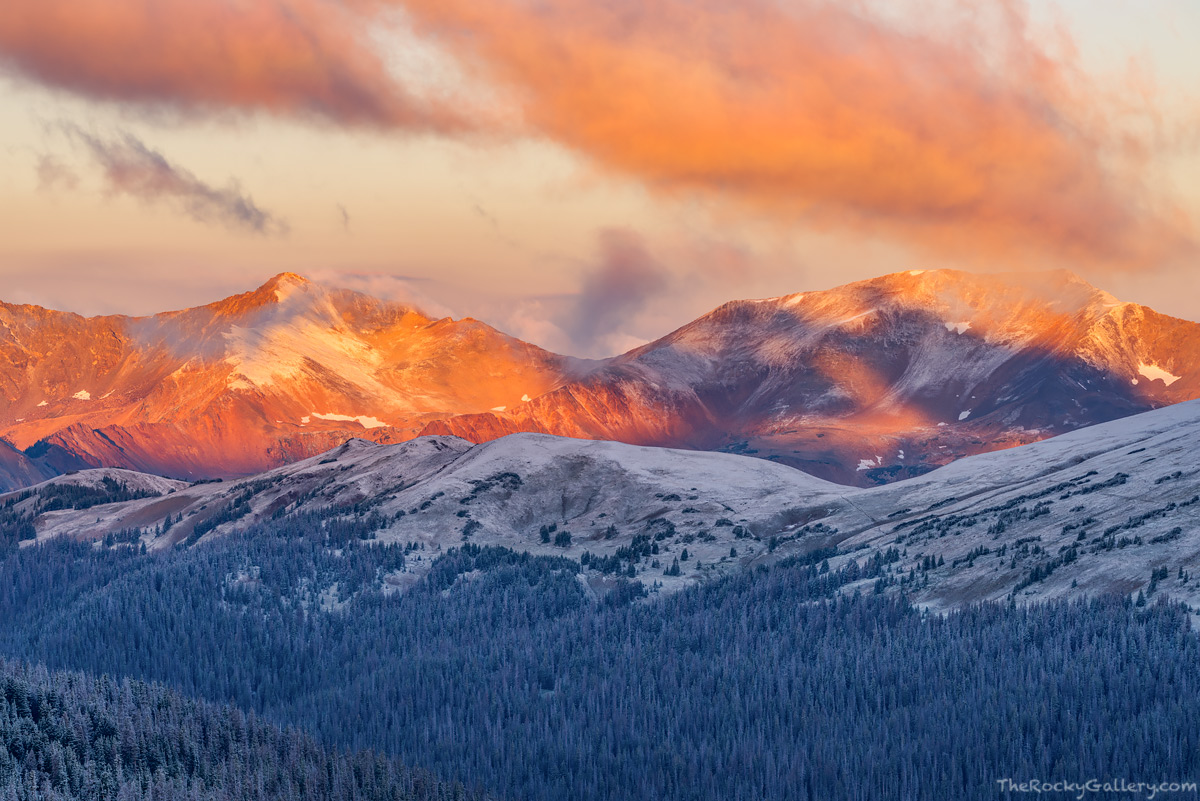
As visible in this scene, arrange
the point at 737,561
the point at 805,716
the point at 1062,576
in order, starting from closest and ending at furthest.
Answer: the point at 805,716 < the point at 1062,576 < the point at 737,561

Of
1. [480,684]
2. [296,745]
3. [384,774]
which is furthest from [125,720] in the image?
[480,684]

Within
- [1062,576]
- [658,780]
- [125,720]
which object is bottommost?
[658,780]

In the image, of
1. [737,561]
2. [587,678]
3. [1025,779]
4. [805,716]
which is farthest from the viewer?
[737,561]

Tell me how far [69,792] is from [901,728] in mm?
72401

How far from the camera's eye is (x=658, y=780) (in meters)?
115

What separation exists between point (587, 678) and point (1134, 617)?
62.4 metres

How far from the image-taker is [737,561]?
615ft

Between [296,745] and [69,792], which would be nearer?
[69,792]

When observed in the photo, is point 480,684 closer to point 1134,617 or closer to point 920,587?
point 920,587

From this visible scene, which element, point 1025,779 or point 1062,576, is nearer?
point 1025,779

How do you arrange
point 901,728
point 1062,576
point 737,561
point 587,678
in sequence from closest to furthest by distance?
point 901,728 < point 1062,576 < point 587,678 < point 737,561

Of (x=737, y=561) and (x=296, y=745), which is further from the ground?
(x=737, y=561)

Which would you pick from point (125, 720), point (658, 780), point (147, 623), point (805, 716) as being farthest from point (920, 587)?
point (147, 623)

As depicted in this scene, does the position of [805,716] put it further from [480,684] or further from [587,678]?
[480,684]
